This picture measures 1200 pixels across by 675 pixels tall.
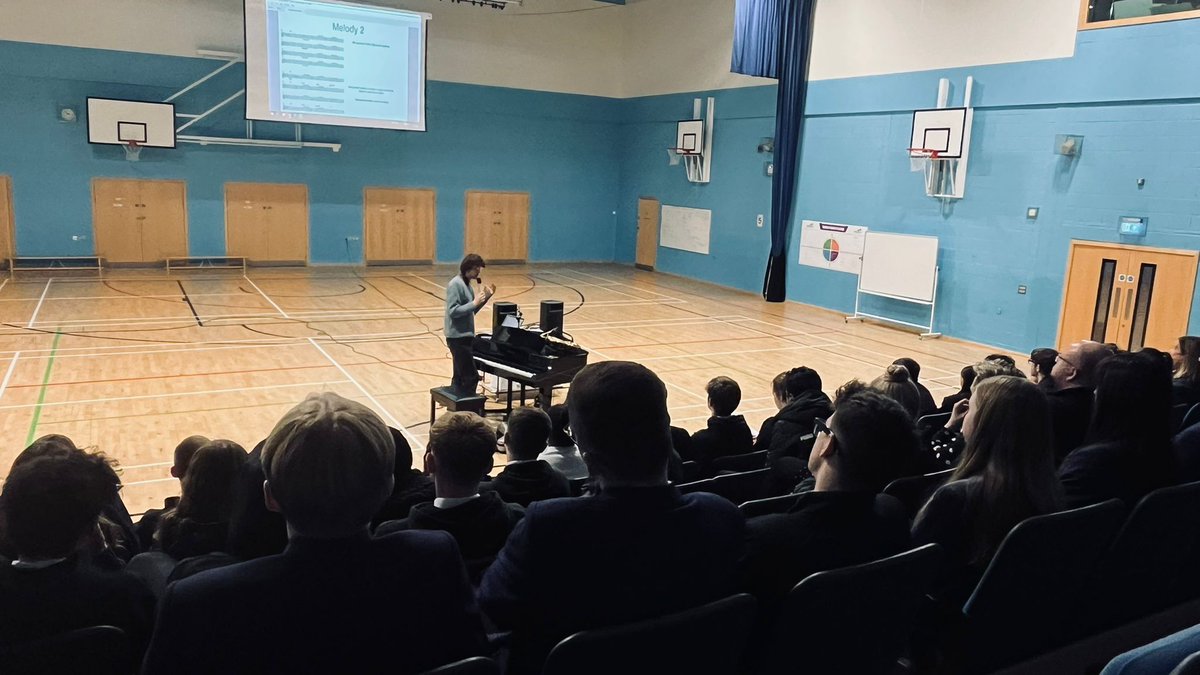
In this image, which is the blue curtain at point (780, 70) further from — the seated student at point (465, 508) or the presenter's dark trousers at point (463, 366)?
the seated student at point (465, 508)

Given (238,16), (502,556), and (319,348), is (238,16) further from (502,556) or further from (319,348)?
(502,556)

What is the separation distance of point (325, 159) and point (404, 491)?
17302mm

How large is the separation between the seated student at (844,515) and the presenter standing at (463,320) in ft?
18.6

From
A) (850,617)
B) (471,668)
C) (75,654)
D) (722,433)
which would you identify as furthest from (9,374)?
(850,617)

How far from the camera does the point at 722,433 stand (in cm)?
471

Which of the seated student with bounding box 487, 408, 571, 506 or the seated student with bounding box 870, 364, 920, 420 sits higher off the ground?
the seated student with bounding box 870, 364, 920, 420

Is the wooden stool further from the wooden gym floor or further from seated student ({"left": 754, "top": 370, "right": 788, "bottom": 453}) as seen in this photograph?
seated student ({"left": 754, "top": 370, "right": 788, "bottom": 453})

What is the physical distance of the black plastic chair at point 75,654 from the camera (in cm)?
168

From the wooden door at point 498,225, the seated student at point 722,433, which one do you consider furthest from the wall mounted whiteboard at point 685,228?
the seated student at point 722,433

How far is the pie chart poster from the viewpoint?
50.8 feet

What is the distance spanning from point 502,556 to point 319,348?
941 centimetres

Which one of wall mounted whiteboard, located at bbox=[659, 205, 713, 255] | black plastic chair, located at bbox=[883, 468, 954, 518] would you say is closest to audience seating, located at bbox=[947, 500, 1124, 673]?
black plastic chair, located at bbox=[883, 468, 954, 518]

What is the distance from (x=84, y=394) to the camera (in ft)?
27.1

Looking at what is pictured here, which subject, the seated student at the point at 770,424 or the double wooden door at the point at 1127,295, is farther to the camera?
the double wooden door at the point at 1127,295
